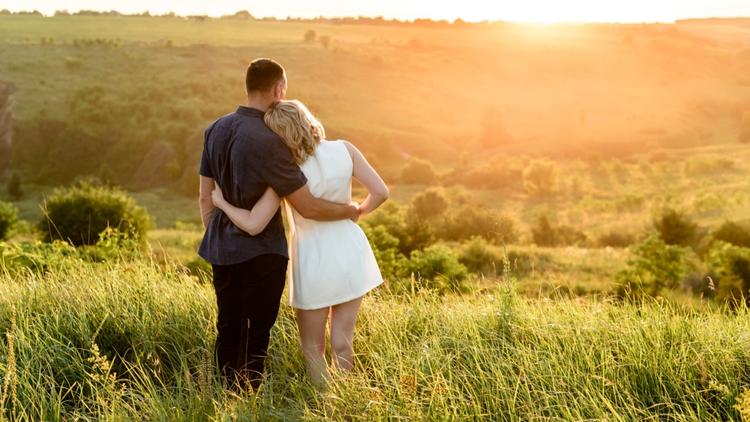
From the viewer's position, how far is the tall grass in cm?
414

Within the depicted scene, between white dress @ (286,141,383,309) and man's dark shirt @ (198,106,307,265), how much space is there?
0.14 metres

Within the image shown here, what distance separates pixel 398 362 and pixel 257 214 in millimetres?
1208

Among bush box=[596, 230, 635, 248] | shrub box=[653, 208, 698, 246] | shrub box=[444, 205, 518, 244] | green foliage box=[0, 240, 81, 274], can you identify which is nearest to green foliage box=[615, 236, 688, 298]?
green foliage box=[0, 240, 81, 274]

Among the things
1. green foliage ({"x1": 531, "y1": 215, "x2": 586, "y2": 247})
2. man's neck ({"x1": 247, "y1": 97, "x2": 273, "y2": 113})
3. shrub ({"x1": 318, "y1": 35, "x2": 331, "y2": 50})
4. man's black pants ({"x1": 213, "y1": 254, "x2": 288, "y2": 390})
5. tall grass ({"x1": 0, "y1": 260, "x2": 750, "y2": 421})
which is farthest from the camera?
shrub ({"x1": 318, "y1": 35, "x2": 331, "y2": 50})

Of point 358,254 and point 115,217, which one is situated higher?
point 358,254

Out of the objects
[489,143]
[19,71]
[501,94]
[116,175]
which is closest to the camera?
[116,175]

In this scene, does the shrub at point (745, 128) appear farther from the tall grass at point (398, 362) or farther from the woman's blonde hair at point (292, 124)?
the woman's blonde hair at point (292, 124)

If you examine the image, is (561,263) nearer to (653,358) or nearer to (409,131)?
(653,358)

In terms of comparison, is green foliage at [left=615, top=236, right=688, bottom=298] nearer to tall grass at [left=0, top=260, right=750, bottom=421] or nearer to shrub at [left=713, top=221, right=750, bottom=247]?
tall grass at [left=0, top=260, right=750, bottom=421]

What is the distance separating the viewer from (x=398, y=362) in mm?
4652

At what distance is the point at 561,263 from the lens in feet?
75.7

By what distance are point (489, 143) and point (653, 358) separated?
90404 mm

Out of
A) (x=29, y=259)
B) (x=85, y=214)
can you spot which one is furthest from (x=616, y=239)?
(x=29, y=259)

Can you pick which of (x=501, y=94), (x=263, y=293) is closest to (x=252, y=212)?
(x=263, y=293)
